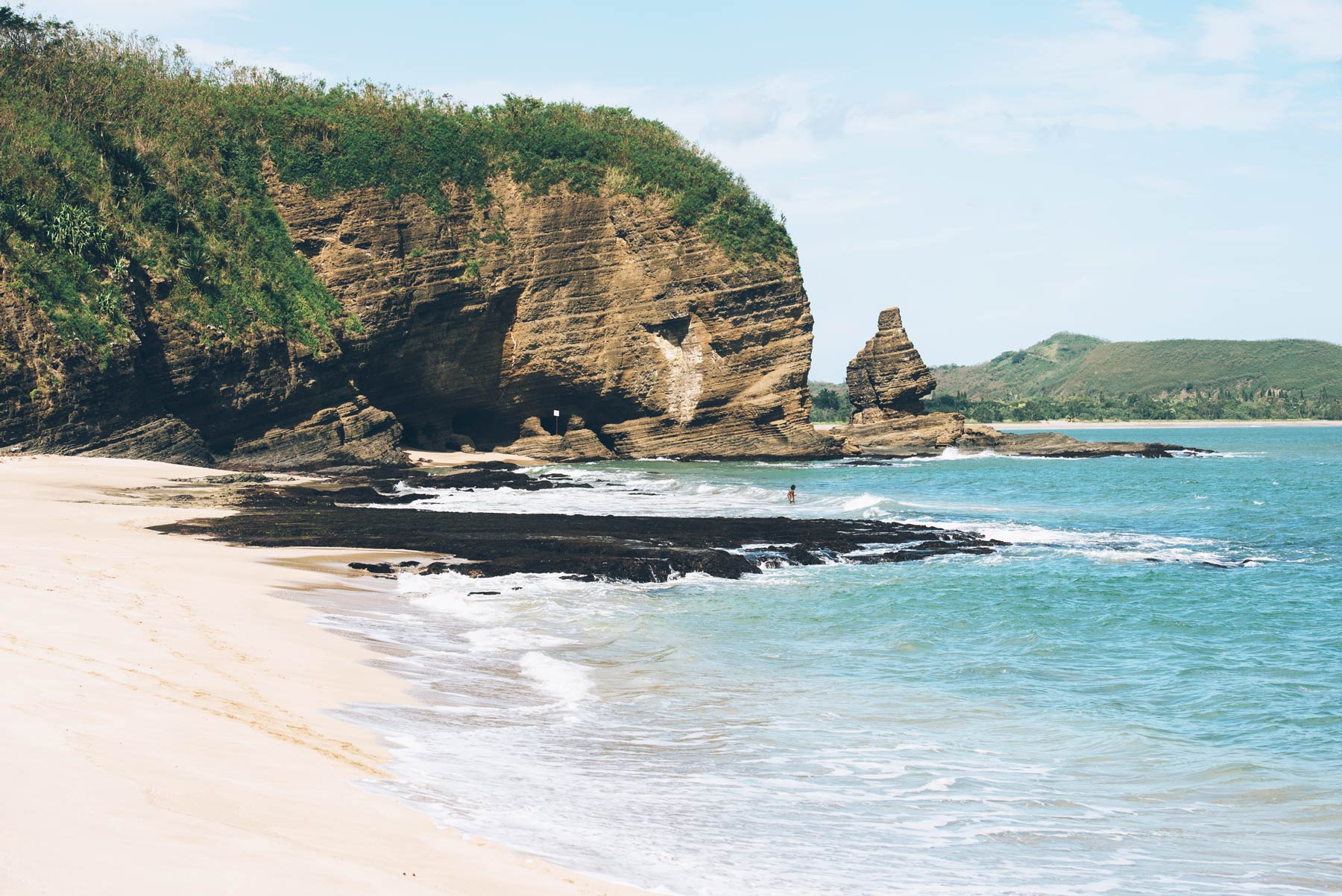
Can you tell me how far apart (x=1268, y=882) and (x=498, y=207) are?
47.0 metres

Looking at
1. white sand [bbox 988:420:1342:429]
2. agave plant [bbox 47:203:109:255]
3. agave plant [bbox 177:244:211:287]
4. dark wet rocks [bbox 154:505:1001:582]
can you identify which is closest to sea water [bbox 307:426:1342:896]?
dark wet rocks [bbox 154:505:1001:582]

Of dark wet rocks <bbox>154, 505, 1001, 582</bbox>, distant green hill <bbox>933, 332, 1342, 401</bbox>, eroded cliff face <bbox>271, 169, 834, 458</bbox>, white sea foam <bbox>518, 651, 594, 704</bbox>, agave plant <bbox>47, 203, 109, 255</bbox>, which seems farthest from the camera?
distant green hill <bbox>933, 332, 1342, 401</bbox>

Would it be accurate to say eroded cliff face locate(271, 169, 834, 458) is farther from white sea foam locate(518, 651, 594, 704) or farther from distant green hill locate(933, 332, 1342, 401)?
distant green hill locate(933, 332, 1342, 401)

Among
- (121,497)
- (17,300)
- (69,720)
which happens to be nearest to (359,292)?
(17,300)

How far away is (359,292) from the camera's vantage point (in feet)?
145

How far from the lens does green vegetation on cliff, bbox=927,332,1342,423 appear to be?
458 ft

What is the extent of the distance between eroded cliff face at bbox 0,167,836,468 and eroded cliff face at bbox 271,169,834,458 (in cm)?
8

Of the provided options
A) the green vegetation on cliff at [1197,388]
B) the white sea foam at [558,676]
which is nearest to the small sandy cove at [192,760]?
the white sea foam at [558,676]

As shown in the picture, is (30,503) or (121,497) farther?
(121,497)

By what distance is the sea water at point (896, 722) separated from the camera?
250 inches

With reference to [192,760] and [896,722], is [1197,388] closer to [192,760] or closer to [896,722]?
[896,722]

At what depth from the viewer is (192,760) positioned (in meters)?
5.54

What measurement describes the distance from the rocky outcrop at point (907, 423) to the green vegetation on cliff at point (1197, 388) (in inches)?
2197

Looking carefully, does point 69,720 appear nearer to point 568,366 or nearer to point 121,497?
point 121,497
